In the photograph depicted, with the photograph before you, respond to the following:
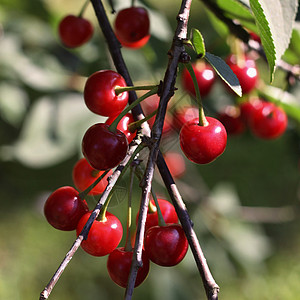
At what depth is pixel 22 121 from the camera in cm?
115

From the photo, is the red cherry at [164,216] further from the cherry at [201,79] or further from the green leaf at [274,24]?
the cherry at [201,79]

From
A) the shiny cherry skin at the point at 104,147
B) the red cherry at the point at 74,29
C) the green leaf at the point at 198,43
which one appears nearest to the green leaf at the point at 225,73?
the green leaf at the point at 198,43

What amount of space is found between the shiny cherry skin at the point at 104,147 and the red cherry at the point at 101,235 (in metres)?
0.06

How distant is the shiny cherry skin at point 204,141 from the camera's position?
0.46m

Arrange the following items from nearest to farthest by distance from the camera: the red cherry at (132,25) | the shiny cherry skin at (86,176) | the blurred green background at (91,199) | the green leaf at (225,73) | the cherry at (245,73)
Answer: the green leaf at (225,73) → the shiny cherry skin at (86,176) → the red cherry at (132,25) → the cherry at (245,73) → the blurred green background at (91,199)

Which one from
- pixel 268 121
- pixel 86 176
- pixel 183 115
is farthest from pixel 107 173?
pixel 268 121

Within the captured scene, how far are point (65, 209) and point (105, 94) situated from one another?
0.13 metres

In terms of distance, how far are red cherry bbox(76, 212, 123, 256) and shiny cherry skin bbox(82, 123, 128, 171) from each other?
0.19ft

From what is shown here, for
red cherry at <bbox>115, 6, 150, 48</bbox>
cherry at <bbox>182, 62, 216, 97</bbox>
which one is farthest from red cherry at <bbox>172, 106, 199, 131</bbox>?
red cherry at <bbox>115, 6, 150, 48</bbox>

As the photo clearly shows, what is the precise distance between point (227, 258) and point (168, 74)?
1.01m

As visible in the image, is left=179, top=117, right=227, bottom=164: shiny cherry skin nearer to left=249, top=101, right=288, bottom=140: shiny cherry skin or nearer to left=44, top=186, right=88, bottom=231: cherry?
left=44, top=186, right=88, bottom=231: cherry

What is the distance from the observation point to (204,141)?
456 millimetres

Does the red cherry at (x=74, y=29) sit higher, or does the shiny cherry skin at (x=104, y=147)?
the shiny cherry skin at (x=104, y=147)

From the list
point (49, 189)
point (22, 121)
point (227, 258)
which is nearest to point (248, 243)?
point (227, 258)
